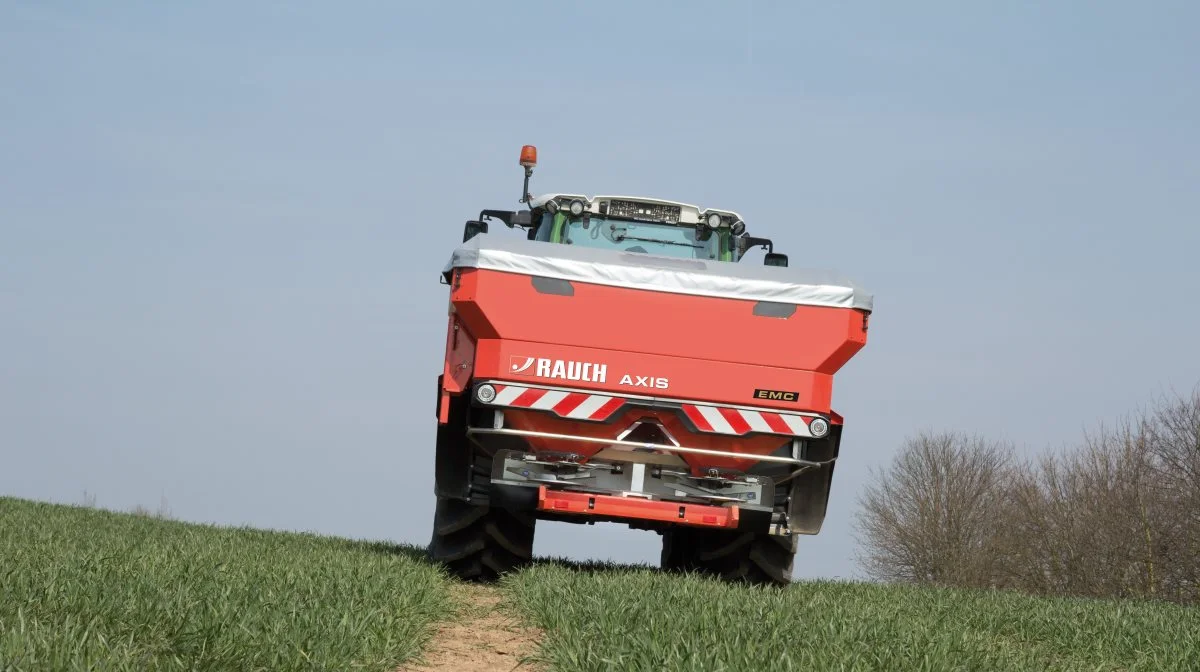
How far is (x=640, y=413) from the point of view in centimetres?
1032

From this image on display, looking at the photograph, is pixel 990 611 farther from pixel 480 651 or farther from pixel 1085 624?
pixel 480 651

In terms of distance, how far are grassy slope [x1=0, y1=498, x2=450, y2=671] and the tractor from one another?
1.34 meters

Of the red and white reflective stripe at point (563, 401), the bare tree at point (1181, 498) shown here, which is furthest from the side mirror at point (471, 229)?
the bare tree at point (1181, 498)

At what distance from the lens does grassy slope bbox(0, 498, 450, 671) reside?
5.34 metres

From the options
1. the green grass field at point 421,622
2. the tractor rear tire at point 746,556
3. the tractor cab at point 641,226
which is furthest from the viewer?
the tractor cab at point 641,226

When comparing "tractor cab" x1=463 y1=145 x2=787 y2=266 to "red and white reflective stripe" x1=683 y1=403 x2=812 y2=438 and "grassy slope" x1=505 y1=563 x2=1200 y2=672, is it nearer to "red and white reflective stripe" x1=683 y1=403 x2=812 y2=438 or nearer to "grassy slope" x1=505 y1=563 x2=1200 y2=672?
"red and white reflective stripe" x1=683 y1=403 x2=812 y2=438

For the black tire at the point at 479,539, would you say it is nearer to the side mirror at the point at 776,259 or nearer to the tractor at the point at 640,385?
the tractor at the point at 640,385

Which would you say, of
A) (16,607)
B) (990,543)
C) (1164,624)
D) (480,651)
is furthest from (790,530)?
(990,543)

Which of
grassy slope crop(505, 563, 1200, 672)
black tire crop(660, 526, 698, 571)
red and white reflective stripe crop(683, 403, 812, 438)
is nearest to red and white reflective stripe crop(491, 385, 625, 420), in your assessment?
red and white reflective stripe crop(683, 403, 812, 438)

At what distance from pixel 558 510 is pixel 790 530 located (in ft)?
6.98

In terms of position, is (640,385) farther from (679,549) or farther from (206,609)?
(206,609)

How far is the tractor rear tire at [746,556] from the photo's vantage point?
1170cm

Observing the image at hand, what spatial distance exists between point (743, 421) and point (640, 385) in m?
Answer: 0.91

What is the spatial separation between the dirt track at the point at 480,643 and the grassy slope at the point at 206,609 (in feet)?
0.50
